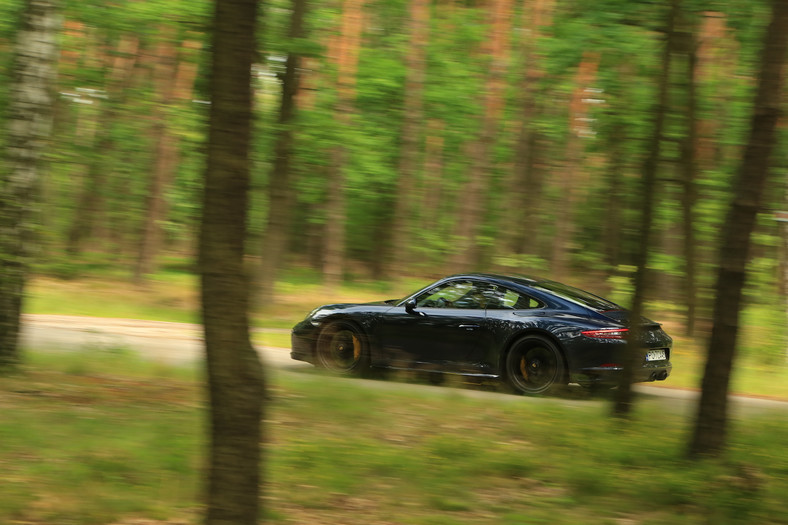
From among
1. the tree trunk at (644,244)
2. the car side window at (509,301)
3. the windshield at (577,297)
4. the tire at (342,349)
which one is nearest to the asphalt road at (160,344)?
the tire at (342,349)

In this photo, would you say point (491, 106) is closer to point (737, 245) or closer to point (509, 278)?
point (509, 278)

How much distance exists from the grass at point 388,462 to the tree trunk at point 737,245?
0.32 m

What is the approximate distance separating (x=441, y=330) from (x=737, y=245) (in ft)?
15.3

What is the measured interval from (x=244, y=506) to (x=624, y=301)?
17028 millimetres

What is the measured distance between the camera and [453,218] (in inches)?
1515

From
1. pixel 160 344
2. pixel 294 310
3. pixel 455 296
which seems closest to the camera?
pixel 455 296

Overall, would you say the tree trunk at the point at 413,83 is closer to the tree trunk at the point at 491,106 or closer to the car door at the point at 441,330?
the tree trunk at the point at 491,106

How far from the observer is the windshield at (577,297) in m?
10.1

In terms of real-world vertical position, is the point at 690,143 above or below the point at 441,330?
above

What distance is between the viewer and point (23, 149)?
911cm

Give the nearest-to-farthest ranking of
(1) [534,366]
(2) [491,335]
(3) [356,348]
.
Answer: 1. (1) [534,366]
2. (2) [491,335]
3. (3) [356,348]

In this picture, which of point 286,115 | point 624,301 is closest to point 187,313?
point 286,115

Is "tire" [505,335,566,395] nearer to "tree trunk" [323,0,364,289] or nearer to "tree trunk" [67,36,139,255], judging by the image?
"tree trunk" [67,36,139,255]

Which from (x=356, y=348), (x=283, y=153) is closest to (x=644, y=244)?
(x=356, y=348)
